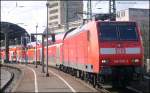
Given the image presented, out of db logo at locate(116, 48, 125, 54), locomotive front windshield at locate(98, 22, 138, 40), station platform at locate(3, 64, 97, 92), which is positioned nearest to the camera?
db logo at locate(116, 48, 125, 54)

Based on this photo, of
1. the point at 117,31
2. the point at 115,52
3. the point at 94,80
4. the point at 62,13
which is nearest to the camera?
the point at 115,52

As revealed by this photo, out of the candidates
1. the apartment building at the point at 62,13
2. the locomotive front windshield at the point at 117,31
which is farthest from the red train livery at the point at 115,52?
the apartment building at the point at 62,13

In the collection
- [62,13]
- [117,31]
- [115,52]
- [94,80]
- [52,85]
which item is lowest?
[52,85]

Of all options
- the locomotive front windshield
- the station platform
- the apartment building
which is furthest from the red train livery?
the apartment building

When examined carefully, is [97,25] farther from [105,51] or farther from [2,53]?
[2,53]

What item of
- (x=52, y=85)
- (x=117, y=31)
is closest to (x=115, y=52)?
(x=117, y=31)

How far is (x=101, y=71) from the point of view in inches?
894

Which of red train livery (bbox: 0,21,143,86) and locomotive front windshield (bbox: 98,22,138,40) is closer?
red train livery (bbox: 0,21,143,86)

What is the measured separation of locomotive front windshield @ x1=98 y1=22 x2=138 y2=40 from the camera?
78.0 ft

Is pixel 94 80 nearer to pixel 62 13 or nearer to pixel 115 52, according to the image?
pixel 115 52

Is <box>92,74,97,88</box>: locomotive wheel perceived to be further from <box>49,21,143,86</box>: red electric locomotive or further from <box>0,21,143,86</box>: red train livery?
<box>49,21,143,86</box>: red electric locomotive

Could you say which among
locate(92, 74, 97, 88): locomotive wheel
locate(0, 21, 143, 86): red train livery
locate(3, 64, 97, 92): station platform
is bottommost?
locate(3, 64, 97, 92): station platform

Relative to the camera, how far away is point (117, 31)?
2398 centimetres

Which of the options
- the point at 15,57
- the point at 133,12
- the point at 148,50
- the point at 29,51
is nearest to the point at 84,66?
the point at 148,50
